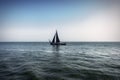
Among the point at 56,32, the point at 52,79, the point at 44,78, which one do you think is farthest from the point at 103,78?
the point at 56,32

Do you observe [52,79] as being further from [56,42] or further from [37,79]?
[56,42]

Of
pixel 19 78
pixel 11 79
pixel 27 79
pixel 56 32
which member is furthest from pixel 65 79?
pixel 56 32

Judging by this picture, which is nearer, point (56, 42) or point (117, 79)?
point (117, 79)

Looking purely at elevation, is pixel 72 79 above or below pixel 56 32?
below

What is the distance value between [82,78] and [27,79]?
213 inches

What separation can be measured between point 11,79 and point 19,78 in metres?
0.71

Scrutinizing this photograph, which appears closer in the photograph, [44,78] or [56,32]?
[44,78]

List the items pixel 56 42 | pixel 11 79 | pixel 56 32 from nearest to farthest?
1. pixel 11 79
2. pixel 56 32
3. pixel 56 42

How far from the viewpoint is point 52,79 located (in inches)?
364

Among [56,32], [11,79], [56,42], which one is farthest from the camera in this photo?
[56,42]

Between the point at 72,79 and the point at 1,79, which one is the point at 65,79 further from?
the point at 1,79

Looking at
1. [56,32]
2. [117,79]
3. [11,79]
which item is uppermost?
[56,32]

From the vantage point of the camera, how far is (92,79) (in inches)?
367

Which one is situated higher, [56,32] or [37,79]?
[56,32]
